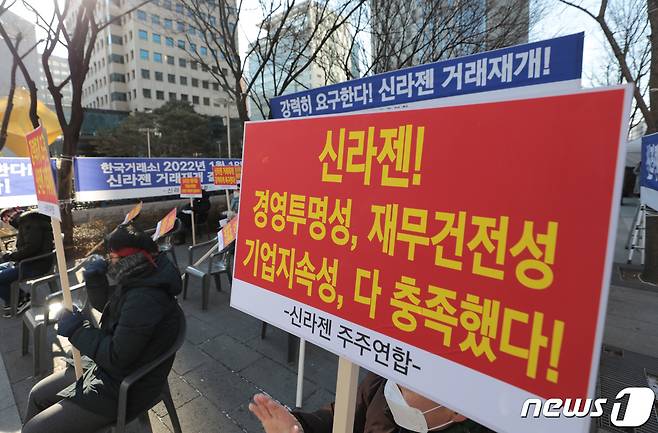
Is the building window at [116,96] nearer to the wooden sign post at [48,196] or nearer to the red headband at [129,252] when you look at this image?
the wooden sign post at [48,196]

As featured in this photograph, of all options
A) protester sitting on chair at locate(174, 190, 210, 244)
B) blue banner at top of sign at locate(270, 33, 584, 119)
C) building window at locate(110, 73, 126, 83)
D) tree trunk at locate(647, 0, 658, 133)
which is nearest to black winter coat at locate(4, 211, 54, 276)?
blue banner at top of sign at locate(270, 33, 584, 119)

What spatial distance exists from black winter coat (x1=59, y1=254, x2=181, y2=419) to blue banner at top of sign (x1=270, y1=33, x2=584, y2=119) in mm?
1970

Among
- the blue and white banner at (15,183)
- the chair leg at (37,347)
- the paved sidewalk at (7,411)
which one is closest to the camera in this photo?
the paved sidewalk at (7,411)

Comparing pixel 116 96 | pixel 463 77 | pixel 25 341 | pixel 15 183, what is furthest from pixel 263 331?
pixel 116 96

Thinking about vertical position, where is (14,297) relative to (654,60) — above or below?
below

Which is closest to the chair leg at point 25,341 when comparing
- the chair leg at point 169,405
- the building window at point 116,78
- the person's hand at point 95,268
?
the person's hand at point 95,268

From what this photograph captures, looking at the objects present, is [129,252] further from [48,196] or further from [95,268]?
[95,268]

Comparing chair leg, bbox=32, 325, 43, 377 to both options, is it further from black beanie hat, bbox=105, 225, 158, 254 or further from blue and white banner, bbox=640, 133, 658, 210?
blue and white banner, bbox=640, 133, 658, 210

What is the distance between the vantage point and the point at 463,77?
2.34 meters

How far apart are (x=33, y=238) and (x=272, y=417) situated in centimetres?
487

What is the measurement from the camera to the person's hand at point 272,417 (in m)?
1.31

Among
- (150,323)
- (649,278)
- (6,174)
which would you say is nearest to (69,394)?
(150,323)

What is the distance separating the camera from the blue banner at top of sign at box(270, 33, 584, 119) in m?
1.95

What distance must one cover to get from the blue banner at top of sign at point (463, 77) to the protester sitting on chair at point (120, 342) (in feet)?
6.35
